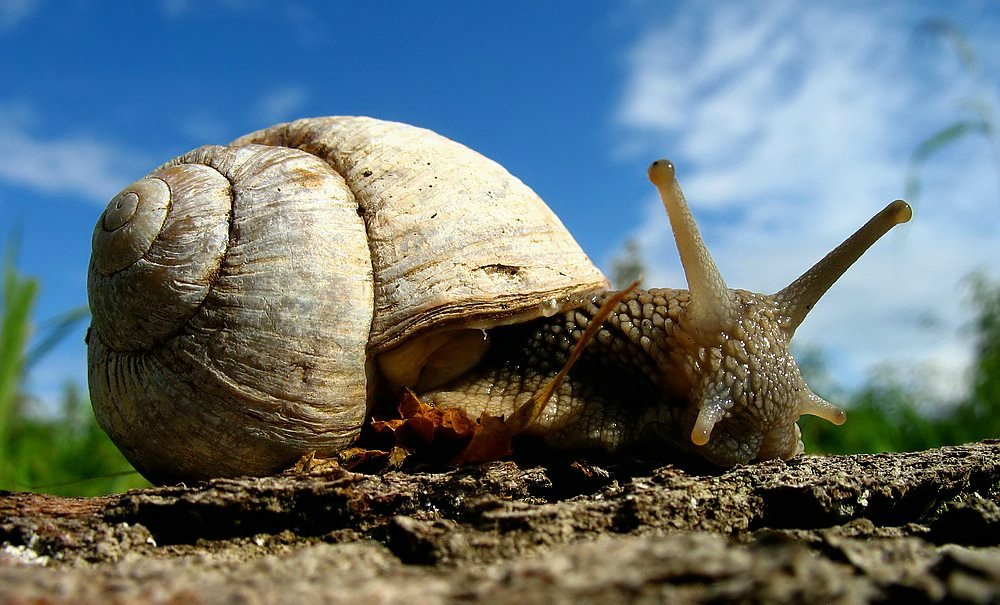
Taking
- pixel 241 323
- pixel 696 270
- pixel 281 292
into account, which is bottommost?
pixel 241 323

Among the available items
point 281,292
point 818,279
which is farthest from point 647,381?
point 281,292

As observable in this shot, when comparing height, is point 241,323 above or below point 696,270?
below

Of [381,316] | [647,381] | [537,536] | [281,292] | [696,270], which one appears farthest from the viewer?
[647,381]

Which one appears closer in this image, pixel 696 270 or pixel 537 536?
pixel 537 536

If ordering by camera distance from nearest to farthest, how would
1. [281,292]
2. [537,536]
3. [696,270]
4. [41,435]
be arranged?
[537,536]
[281,292]
[696,270]
[41,435]

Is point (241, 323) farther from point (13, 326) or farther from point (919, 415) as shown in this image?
point (919, 415)

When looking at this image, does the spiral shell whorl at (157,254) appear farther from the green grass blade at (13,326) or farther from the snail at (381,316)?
the green grass blade at (13,326)
